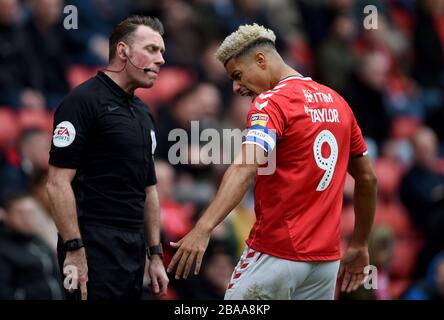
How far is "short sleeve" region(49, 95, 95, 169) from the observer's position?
19.3 ft

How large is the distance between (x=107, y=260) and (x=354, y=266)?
167 centimetres

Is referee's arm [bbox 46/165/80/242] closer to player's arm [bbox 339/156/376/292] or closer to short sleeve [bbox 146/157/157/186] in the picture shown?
short sleeve [bbox 146/157/157/186]

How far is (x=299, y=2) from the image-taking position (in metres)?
14.5

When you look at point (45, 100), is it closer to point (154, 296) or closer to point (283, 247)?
point (154, 296)

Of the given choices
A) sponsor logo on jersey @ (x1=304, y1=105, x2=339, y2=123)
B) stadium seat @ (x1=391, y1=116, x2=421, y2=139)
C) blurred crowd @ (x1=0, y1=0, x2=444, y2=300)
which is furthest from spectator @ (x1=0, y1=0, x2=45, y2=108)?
stadium seat @ (x1=391, y1=116, x2=421, y2=139)

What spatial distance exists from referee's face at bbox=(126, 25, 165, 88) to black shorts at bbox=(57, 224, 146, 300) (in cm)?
95

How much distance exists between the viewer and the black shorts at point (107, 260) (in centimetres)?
600

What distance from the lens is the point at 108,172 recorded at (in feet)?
19.8

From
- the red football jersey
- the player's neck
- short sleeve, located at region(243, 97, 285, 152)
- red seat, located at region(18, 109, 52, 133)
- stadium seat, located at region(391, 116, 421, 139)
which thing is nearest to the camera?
short sleeve, located at region(243, 97, 285, 152)

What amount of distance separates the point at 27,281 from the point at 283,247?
10.0ft

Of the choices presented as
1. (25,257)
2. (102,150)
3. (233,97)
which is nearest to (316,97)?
(102,150)

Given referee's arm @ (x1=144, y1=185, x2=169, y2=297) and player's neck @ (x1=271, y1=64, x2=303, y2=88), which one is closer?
player's neck @ (x1=271, y1=64, x2=303, y2=88)

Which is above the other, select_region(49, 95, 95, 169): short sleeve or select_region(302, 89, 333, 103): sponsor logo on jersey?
select_region(302, 89, 333, 103): sponsor logo on jersey

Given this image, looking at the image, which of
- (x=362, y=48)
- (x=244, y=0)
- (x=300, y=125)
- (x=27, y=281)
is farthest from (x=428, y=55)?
(x=300, y=125)
